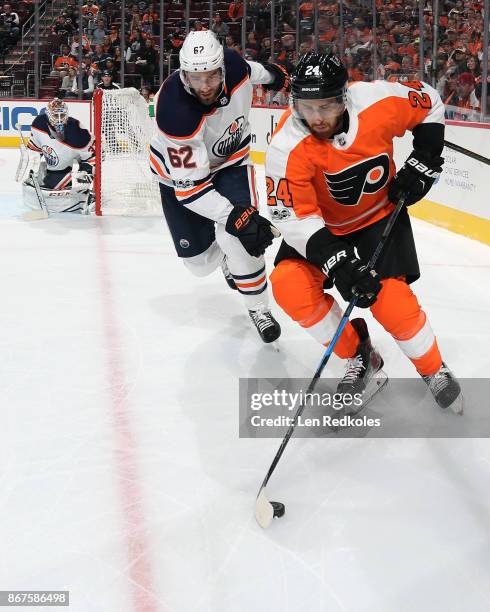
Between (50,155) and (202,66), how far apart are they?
11.7 ft

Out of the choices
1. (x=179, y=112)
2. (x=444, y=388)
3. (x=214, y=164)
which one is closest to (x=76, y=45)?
(x=214, y=164)

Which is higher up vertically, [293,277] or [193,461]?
[293,277]

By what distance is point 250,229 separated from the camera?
8.66ft

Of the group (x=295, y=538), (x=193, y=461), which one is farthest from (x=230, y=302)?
(x=295, y=538)

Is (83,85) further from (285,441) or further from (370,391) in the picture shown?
(285,441)

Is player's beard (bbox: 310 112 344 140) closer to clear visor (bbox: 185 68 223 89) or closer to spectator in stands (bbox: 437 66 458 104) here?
clear visor (bbox: 185 68 223 89)

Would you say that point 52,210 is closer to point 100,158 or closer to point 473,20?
point 100,158

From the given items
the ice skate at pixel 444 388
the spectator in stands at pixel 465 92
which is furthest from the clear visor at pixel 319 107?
the spectator in stands at pixel 465 92

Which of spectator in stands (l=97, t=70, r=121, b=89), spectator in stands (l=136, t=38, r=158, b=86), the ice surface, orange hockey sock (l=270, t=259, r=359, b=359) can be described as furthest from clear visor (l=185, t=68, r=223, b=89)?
spectator in stands (l=136, t=38, r=158, b=86)

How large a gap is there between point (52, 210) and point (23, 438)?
12.7ft

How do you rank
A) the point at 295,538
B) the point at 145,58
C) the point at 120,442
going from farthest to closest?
the point at 145,58
the point at 120,442
the point at 295,538

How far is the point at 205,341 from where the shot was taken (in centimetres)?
314

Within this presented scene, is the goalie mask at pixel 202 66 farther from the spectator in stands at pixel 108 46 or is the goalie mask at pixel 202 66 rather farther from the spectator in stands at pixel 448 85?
the spectator in stands at pixel 108 46

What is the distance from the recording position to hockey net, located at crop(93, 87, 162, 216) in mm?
6027
